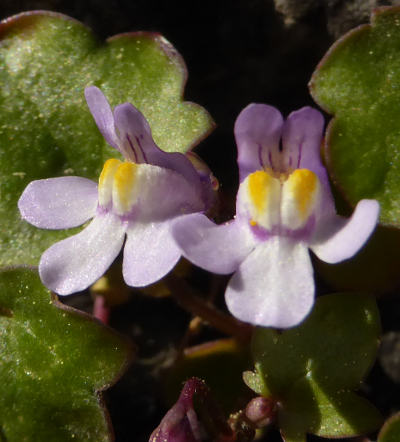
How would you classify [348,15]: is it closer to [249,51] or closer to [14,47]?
[249,51]

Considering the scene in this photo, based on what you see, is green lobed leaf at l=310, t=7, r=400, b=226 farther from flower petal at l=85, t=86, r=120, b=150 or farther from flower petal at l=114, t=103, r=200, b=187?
flower petal at l=85, t=86, r=120, b=150

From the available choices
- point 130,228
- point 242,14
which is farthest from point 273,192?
point 242,14

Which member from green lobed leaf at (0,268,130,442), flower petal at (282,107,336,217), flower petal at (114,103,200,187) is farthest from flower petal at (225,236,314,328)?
green lobed leaf at (0,268,130,442)

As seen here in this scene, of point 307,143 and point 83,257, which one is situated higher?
point 307,143

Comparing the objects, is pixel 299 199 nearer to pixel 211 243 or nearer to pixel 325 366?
pixel 211 243

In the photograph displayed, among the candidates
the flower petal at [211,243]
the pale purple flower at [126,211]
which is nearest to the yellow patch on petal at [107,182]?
the pale purple flower at [126,211]

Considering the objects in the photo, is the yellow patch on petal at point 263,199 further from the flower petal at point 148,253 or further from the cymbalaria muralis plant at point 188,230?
the flower petal at point 148,253

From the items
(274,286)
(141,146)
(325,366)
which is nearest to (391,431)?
(325,366)
